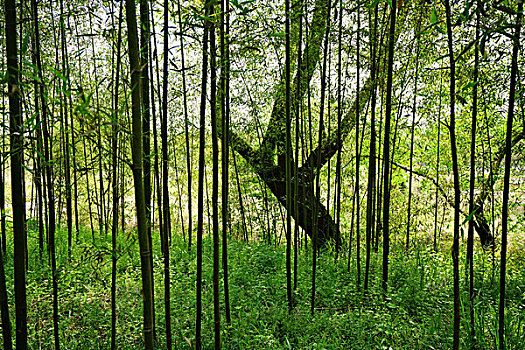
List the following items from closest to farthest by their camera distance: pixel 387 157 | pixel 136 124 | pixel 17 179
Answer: pixel 136 124
pixel 17 179
pixel 387 157

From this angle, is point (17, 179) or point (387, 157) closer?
point (17, 179)

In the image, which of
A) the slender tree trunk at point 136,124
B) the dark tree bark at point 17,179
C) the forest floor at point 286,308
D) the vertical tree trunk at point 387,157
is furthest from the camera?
the vertical tree trunk at point 387,157

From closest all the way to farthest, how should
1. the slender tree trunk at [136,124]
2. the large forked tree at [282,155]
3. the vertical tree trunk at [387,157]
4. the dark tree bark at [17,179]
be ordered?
1. the slender tree trunk at [136,124]
2. the dark tree bark at [17,179]
3. the vertical tree trunk at [387,157]
4. the large forked tree at [282,155]

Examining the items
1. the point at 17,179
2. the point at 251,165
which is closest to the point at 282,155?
the point at 251,165

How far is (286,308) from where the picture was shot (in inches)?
119

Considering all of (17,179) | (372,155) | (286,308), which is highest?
(372,155)

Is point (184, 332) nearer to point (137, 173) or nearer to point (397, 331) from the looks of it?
point (397, 331)

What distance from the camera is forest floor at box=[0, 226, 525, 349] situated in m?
2.52

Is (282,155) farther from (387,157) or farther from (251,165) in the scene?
(387,157)

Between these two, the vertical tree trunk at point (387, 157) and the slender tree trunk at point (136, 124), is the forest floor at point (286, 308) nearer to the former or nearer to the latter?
the vertical tree trunk at point (387, 157)

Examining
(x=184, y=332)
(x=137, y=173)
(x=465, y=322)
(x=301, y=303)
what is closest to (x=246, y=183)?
(x=301, y=303)

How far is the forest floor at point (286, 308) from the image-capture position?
2520mm

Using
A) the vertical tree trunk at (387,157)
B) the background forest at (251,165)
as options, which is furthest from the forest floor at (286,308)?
the vertical tree trunk at (387,157)

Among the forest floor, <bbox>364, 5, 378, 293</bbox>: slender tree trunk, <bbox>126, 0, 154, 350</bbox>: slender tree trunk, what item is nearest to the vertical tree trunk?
<bbox>364, 5, 378, 293</bbox>: slender tree trunk
